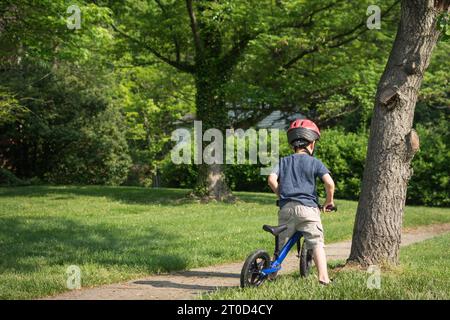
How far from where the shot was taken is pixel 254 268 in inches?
239

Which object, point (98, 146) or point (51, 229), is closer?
point (51, 229)

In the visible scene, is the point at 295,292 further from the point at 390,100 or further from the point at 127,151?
the point at 127,151

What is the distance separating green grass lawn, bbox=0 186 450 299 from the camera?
7418mm

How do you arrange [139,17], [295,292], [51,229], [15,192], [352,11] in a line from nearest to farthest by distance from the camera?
[295,292] → [51,229] → [352,11] → [139,17] → [15,192]

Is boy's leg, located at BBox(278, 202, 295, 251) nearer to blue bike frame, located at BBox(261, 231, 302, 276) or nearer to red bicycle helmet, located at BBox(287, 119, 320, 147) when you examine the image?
blue bike frame, located at BBox(261, 231, 302, 276)

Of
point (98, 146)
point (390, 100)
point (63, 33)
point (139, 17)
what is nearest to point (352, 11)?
point (139, 17)

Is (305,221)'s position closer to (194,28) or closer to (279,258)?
(279,258)

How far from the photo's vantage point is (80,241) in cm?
977

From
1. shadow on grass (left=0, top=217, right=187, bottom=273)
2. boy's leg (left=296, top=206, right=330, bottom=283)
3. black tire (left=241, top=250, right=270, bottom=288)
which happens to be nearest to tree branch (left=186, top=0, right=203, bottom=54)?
shadow on grass (left=0, top=217, right=187, bottom=273)

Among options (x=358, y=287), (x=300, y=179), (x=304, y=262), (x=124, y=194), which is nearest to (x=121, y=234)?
(x=304, y=262)

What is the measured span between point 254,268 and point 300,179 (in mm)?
1015

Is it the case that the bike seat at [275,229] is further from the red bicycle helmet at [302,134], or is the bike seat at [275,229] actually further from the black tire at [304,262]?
the red bicycle helmet at [302,134]

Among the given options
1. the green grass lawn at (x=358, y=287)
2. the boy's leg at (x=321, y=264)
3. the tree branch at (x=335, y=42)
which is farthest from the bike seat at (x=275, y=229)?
the tree branch at (x=335, y=42)
